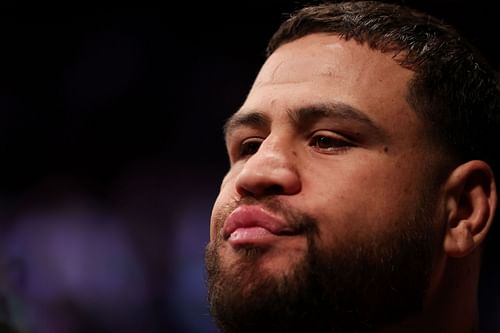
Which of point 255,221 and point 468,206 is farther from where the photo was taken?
point 468,206

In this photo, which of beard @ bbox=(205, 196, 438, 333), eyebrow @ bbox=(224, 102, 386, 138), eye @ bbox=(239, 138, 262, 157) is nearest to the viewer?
beard @ bbox=(205, 196, 438, 333)

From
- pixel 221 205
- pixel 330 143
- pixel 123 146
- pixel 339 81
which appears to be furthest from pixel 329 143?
pixel 123 146

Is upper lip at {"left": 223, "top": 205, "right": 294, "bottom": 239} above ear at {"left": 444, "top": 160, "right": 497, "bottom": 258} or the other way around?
the other way around

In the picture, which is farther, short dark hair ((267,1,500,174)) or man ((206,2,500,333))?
short dark hair ((267,1,500,174))

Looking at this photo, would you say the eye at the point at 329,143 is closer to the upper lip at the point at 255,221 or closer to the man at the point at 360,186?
the man at the point at 360,186

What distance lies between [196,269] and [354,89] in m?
1.10

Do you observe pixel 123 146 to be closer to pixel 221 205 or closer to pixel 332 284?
pixel 221 205

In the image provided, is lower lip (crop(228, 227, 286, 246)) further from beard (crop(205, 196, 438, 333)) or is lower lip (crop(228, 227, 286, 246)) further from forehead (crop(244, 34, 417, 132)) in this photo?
forehead (crop(244, 34, 417, 132))

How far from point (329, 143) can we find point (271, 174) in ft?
0.40

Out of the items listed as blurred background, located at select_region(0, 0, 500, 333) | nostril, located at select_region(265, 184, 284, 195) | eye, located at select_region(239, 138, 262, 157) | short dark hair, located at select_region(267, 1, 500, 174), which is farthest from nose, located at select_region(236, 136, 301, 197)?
blurred background, located at select_region(0, 0, 500, 333)

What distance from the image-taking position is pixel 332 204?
0.99 m

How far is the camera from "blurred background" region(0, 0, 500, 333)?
191 cm

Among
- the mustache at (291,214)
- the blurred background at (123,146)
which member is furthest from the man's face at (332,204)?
the blurred background at (123,146)

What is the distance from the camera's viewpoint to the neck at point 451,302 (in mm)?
1062
